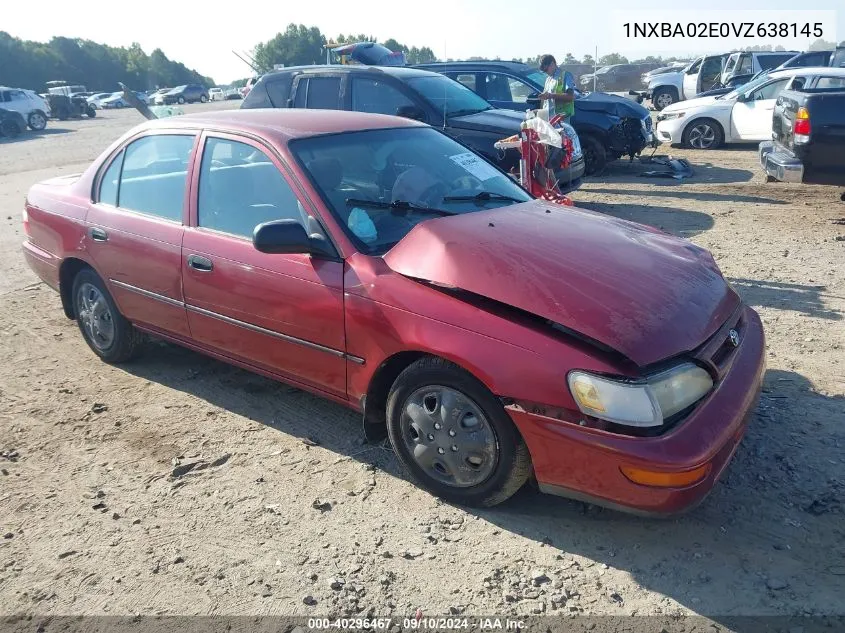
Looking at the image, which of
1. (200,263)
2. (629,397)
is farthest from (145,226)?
(629,397)

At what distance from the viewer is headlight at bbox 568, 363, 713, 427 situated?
260 cm

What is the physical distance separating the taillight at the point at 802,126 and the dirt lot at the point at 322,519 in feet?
14.1

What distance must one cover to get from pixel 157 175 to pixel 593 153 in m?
8.32

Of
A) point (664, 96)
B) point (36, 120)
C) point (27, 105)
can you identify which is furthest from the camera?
point (36, 120)

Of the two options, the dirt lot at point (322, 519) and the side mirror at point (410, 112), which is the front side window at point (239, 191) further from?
the side mirror at point (410, 112)

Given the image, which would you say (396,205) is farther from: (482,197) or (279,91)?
(279,91)

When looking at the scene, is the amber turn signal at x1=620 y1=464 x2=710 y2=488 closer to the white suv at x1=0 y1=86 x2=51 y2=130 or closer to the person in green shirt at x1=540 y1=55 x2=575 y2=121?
the person in green shirt at x1=540 y1=55 x2=575 y2=121

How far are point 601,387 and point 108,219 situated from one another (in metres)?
3.33

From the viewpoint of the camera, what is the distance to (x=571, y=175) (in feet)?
28.4

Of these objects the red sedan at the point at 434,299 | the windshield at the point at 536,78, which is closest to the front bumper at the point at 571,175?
the windshield at the point at 536,78

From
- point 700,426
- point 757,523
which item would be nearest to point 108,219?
point 700,426

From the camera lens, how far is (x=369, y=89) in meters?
8.84

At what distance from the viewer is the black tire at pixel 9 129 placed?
90.7 ft

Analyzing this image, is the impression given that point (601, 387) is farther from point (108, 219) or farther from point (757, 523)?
point (108, 219)
